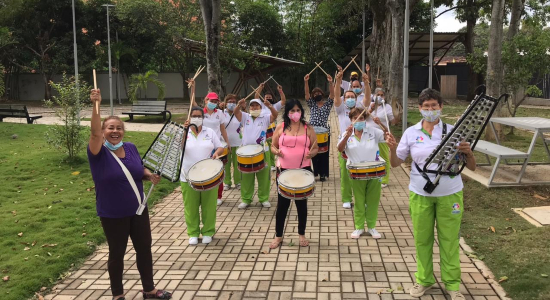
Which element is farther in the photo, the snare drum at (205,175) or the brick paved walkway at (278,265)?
the snare drum at (205,175)

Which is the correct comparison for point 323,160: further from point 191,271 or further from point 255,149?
point 191,271

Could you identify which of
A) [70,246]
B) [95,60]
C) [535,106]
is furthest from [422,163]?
[95,60]

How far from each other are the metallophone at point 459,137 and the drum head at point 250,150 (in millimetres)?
3526

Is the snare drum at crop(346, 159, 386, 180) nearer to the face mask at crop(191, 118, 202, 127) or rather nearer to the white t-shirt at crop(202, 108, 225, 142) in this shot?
the face mask at crop(191, 118, 202, 127)

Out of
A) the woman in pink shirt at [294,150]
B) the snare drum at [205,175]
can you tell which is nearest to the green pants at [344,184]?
the woman in pink shirt at [294,150]

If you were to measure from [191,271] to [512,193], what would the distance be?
18.9ft

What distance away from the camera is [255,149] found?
307 inches

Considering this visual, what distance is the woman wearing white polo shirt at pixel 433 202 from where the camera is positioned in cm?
452

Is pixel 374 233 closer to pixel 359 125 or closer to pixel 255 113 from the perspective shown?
pixel 359 125

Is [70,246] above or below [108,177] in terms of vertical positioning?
below

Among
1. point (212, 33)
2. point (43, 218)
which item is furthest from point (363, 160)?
point (212, 33)

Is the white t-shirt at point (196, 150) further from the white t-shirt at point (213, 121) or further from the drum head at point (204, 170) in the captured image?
the white t-shirt at point (213, 121)

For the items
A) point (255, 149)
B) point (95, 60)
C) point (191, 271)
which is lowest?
point (191, 271)

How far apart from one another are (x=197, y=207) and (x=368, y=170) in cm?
224
